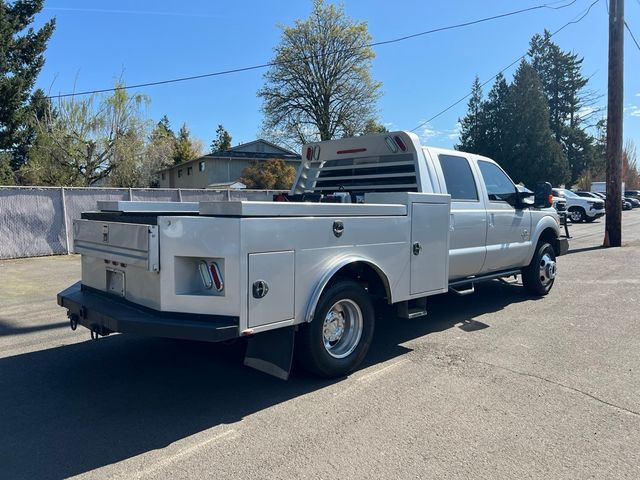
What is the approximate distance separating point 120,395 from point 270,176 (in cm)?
3140

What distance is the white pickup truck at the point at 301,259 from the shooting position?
3.79 meters

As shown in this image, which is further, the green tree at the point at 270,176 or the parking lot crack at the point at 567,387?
the green tree at the point at 270,176

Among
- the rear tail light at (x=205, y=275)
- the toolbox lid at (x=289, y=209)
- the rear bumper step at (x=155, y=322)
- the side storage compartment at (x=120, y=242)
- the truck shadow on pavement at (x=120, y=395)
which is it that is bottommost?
the truck shadow on pavement at (x=120, y=395)

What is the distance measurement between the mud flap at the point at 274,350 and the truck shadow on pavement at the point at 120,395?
0.92ft

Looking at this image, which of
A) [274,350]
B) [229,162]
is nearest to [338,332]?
[274,350]

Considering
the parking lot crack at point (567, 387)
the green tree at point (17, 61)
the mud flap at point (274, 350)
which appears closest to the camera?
the parking lot crack at point (567, 387)

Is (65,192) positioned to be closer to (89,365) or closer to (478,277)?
(89,365)

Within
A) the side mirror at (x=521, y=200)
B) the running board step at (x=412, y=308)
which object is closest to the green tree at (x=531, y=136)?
the side mirror at (x=521, y=200)

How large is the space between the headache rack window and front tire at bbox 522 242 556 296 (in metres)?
3.11

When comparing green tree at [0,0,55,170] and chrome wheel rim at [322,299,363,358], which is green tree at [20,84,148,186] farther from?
chrome wheel rim at [322,299,363,358]

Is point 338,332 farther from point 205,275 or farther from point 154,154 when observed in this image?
point 154,154

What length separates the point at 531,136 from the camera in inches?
1793

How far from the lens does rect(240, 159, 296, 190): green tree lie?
35.2 meters

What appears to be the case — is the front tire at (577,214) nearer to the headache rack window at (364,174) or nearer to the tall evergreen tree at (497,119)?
the tall evergreen tree at (497,119)
